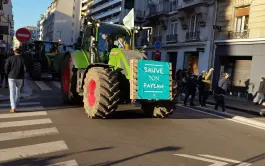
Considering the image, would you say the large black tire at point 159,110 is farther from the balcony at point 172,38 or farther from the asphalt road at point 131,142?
the balcony at point 172,38

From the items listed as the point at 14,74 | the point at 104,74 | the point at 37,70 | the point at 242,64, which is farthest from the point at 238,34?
the point at 14,74

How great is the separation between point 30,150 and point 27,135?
105cm

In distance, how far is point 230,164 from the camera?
535 cm

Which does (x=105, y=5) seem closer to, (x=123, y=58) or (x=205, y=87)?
(x=205, y=87)

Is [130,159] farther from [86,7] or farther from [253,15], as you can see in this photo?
[86,7]

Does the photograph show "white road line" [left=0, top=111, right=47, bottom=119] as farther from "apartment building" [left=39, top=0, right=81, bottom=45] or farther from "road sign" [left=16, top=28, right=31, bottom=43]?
"apartment building" [left=39, top=0, right=81, bottom=45]

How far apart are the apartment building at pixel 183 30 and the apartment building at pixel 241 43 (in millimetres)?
1077

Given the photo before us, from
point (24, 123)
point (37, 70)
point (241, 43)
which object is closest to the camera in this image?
point (24, 123)

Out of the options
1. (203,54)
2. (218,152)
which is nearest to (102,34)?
(218,152)

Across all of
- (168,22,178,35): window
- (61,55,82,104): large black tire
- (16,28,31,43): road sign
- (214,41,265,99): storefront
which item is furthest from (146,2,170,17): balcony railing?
(61,55,82,104): large black tire

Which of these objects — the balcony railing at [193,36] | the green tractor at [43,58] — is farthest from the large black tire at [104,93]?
the balcony railing at [193,36]

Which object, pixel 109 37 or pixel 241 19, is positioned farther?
pixel 241 19

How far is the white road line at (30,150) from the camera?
198 inches

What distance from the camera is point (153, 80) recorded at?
826 centimetres
